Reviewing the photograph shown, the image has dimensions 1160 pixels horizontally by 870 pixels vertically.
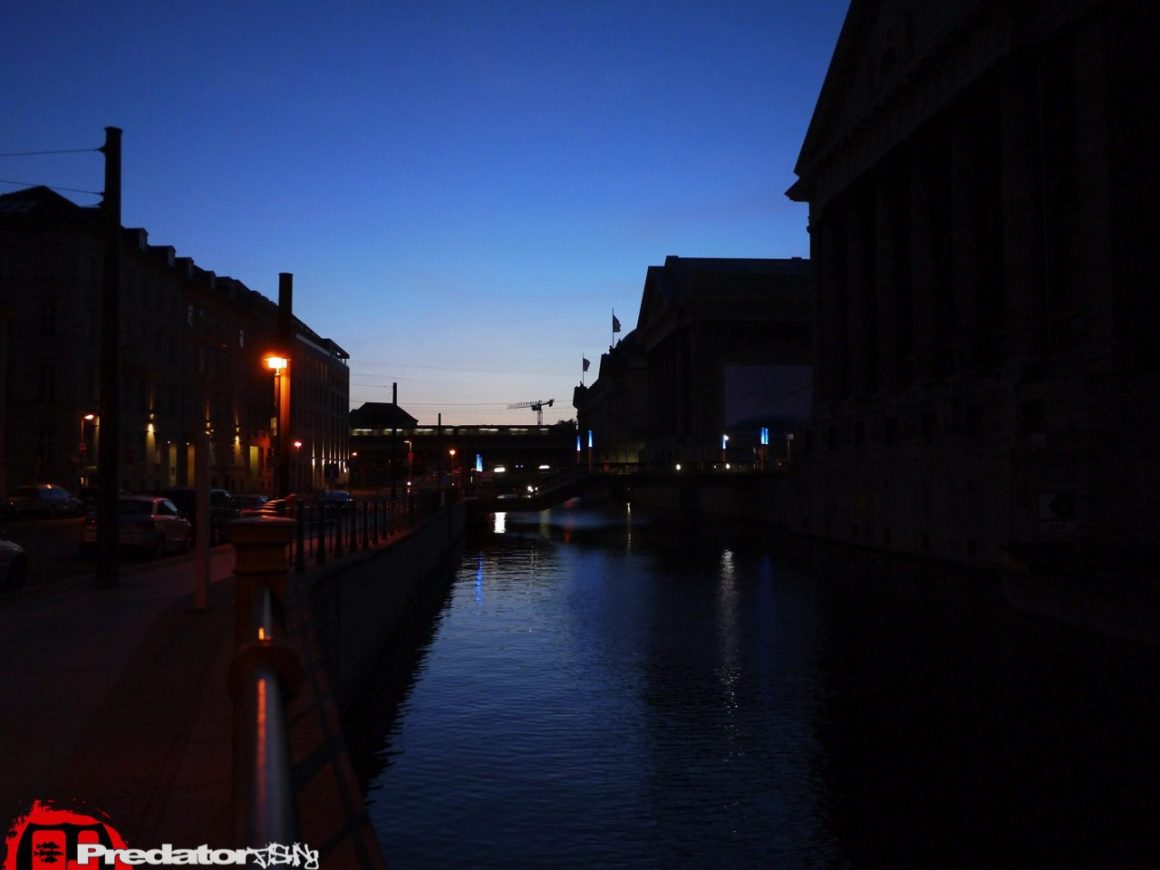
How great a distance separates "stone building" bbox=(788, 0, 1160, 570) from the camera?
32.5 m

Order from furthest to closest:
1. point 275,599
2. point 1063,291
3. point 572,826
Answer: point 1063,291
point 572,826
point 275,599

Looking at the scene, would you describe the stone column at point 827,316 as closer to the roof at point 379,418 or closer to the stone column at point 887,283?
the stone column at point 887,283

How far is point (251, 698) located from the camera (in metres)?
3.77

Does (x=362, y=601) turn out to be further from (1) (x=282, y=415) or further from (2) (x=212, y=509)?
(2) (x=212, y=509)

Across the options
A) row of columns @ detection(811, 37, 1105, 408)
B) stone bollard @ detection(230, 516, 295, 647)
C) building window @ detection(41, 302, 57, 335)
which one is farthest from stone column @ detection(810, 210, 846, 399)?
stone bollard @ detection(230, 516, 295, 647)

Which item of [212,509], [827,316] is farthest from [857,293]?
[212,509]

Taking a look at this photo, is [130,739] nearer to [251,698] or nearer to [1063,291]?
[251,698]

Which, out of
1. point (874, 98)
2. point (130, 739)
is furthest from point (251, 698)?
point (874, 98)

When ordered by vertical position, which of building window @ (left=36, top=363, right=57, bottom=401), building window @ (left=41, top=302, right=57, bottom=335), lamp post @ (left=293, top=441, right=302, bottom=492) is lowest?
lamp post @ (left=293, top=441, right=302, bottom=492)

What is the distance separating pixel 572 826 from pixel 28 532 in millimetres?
38755

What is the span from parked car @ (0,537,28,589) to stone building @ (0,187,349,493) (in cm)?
2498

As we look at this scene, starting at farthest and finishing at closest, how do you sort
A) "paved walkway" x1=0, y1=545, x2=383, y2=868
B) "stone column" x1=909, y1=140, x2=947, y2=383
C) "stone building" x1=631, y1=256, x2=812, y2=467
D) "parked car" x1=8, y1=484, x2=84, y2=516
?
1. "stone building" x1=631, y1=256, x2=812, y2=467
2. "parked car" x1=8, y1=484, x2=84, y2=516
3. "stone column" x1=909, y1=140, x2=947, y2=383
4. "paved walkway" x1=0, y1=545, x2=383, y2=868

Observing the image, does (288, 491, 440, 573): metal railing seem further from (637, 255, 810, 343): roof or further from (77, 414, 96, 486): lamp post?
(637, 255, 810, 343): roof

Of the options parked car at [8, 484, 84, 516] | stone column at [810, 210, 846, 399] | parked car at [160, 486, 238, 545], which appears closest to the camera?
parked car at [160, 486, 238, 545]
